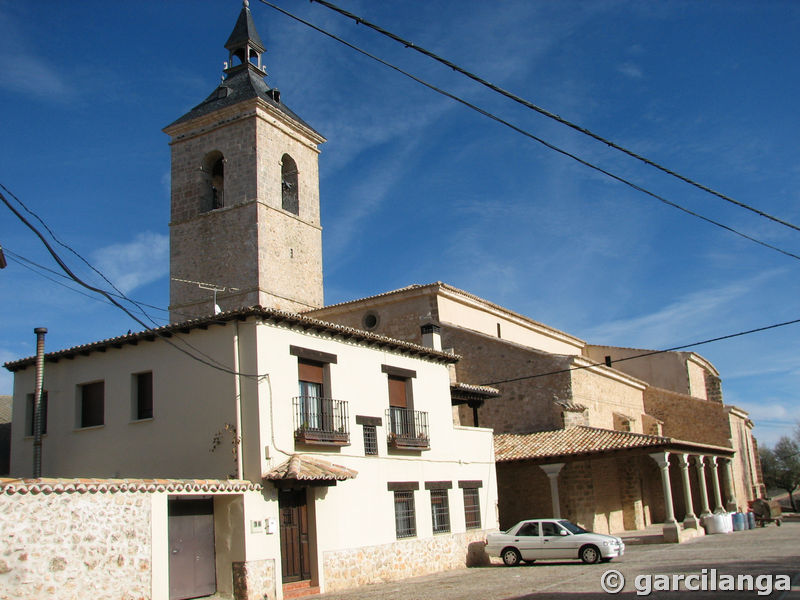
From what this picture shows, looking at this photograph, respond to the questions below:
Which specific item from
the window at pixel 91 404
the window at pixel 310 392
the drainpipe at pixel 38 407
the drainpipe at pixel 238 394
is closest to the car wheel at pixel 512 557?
the window at pixel 310 392

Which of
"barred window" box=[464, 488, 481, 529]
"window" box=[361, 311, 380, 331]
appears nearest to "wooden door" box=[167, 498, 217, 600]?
"barred window" box=[464, 488, 481, 529]

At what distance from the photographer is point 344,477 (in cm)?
1487

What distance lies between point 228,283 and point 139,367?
14.9 m

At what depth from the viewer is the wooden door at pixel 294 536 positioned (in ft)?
47.8

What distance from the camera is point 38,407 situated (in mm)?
17062

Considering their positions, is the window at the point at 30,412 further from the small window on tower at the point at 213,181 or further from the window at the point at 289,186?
the window at the point at 289,186

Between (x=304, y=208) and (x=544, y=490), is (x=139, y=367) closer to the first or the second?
(x=544, y=490)

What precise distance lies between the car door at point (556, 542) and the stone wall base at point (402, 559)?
1.90m

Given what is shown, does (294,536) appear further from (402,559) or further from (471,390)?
(471,390)

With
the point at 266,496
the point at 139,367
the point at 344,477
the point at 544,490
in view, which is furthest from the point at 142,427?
the point at 544,490

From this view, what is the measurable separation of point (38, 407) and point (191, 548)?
615 centimetres

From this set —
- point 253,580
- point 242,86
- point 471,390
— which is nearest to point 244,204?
point 242,86

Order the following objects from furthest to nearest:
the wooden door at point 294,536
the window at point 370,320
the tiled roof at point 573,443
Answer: the window at point 370,320 < the tiled roof at point 573,443 < the wooden door at point 294,536

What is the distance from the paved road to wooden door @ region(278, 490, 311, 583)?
0.77 m
